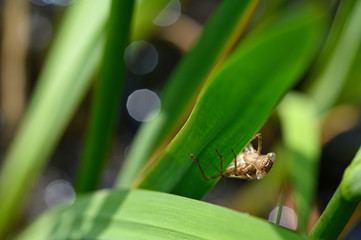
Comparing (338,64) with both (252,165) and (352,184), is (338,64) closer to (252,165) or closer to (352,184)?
(252,165)

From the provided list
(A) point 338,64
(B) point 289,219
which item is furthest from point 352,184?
(A) point 338,64

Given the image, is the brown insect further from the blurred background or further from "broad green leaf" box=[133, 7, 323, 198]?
the blurred background

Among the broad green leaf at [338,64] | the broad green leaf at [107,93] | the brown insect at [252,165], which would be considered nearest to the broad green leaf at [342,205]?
the brown insect at [252,165]

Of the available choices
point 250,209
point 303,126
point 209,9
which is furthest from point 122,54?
point 209,9

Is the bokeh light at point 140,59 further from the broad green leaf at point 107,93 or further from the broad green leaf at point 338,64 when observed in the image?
the broad green leaf at point 107,93

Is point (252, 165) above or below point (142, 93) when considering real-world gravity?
above

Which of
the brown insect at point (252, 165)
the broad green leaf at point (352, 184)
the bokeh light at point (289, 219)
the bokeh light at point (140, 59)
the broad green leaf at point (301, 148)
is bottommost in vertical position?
the bokeh light at point (140, 59)

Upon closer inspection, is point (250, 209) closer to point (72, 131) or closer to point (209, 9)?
point (72, 131)
